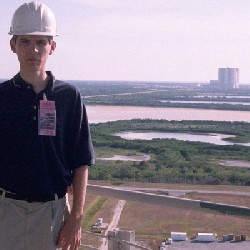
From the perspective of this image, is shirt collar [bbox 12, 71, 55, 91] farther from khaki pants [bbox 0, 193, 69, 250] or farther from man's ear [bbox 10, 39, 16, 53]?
khaki pants [bbox 0, 193, 69, 250]

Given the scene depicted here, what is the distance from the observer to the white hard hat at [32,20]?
4.00 feet

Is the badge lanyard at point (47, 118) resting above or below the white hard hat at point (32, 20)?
below

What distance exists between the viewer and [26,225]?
1231 mm

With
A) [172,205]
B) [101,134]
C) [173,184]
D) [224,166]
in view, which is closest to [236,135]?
[101,134]

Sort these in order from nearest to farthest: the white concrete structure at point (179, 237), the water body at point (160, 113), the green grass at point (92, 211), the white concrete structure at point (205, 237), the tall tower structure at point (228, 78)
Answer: the white concrete structure at point (205, 237)
the white concrete structure at point (179, 237)
the green grass at point (92, 211)
the water body at point (160, 113)
the tall tower structure at point (228, 78)

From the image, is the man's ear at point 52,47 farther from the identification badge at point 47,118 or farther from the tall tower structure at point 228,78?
the tall tower structure at point 228,78

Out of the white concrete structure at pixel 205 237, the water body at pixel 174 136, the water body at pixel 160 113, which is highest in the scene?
the white concrete structure at pixel 205 237

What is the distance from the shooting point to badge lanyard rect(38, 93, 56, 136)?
47.9 inches

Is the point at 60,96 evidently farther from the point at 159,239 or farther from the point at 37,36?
the point at 159,239

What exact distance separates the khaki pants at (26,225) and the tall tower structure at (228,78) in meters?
88.4

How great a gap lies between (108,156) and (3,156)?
22.7m

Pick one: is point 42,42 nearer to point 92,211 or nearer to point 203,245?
point 203,245

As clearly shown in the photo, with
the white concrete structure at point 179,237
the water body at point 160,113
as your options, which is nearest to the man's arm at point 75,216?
the white concrete structure at point 179,237

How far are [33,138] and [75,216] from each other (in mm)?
204
